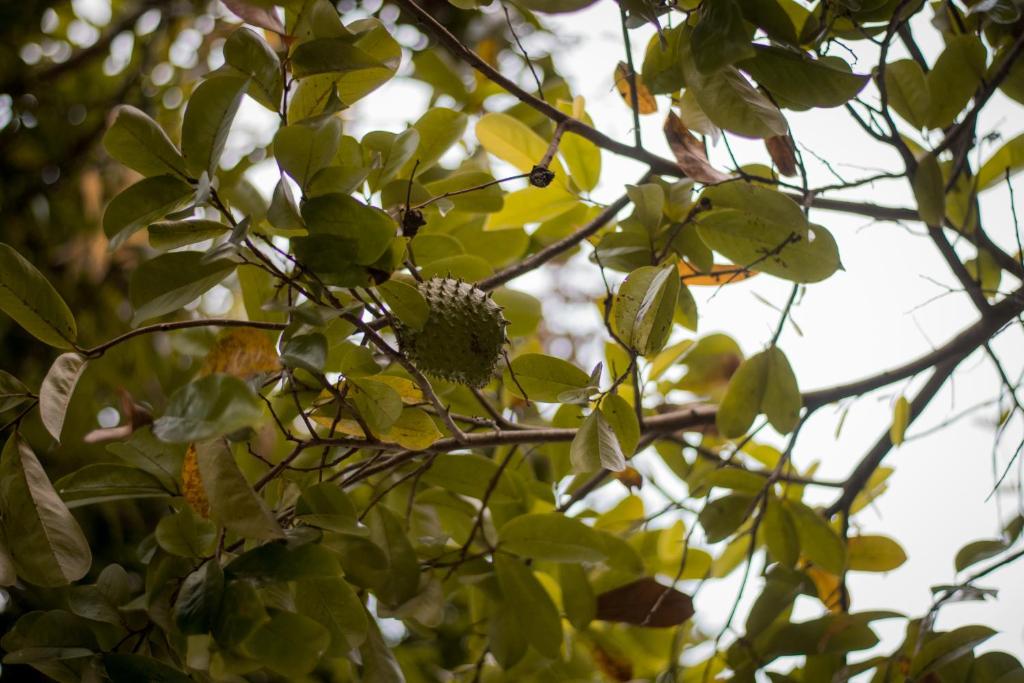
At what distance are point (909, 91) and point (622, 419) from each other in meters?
0.52

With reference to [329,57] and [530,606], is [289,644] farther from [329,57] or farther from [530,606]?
[329,57]

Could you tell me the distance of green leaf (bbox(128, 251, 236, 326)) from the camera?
671 millimetres

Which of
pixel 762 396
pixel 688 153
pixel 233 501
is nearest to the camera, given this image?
pixel 233 501

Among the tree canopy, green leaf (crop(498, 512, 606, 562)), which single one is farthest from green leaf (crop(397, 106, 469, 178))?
green leaf (crop(498, 512, 606, 562))

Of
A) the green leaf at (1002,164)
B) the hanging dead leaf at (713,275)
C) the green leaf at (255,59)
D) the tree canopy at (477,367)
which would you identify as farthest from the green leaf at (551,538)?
the green leaf at (1002,164)

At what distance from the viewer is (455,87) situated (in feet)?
4.12

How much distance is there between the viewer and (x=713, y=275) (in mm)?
938

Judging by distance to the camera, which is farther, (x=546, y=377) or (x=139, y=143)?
(x=546, y=377)

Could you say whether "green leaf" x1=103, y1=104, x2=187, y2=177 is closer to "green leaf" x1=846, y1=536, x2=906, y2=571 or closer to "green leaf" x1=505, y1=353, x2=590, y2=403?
"green leaf" x1=505, y1=353, x2=590, y2=403

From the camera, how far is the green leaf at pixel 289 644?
0.72m

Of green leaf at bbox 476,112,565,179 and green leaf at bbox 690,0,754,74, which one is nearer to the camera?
green leaf at bbox 690,0,754,74

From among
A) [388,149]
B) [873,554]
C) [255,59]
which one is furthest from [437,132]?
[873,554]

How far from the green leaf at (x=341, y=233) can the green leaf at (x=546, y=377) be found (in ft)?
0.78

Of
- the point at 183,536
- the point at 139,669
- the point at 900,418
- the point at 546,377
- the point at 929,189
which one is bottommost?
the point at 139,669
